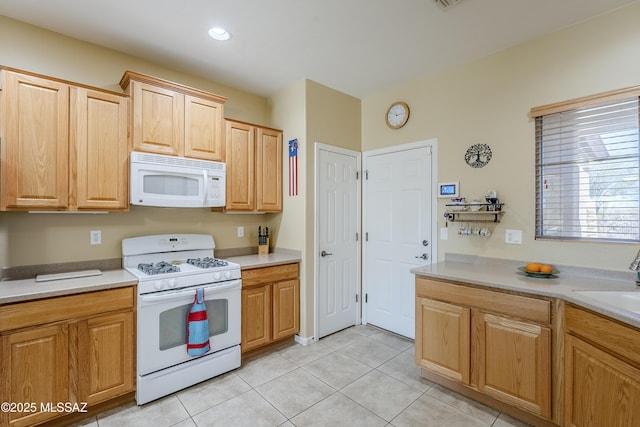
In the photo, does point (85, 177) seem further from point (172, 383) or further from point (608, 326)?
point (608, 326)

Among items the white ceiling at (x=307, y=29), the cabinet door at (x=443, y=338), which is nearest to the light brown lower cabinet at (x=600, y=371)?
the cabinet door at (x=443, y=338)

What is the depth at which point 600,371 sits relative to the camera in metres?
1.61

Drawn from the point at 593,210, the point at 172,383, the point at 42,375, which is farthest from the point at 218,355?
the point at 593,210

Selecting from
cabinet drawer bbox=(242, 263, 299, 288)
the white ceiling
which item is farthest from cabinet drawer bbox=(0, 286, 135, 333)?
the white ceiling

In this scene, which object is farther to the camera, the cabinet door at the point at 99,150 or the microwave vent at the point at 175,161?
the microwave vent at the point at 175,161

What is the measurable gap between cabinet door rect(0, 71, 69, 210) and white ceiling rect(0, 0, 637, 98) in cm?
60

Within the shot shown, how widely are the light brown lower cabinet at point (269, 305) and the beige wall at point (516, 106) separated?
5.17 feet

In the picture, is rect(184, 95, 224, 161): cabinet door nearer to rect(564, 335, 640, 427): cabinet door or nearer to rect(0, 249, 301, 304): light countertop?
rect(0, 249, 301, 304): light countertop

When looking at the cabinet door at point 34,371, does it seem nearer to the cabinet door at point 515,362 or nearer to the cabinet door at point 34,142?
the cabinet door at point 34,142

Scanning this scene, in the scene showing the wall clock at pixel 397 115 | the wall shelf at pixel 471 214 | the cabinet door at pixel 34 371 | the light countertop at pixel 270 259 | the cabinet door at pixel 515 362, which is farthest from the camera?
the wall clock at pixel 397 115

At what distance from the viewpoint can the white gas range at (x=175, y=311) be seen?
85.5 inches

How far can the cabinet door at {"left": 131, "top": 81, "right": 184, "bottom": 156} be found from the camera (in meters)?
2.46

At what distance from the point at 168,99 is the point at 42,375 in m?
2.17

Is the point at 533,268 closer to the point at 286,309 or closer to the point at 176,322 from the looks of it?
the point at 286,309
